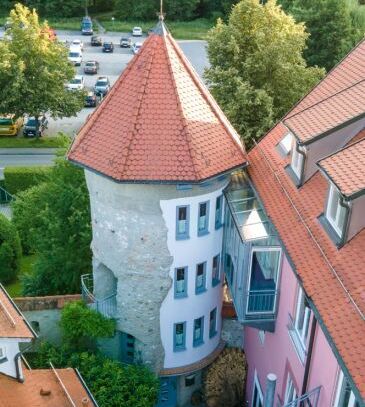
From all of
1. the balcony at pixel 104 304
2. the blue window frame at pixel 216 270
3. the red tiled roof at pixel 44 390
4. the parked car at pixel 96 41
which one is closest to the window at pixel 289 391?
the blue window frame at pixel 216 270

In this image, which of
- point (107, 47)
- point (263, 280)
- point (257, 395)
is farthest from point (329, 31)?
point (257, 395)

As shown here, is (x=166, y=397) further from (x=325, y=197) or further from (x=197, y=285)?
(x=325, y=197)

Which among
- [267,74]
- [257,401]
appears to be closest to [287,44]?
[267,74]

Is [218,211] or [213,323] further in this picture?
[213,323]

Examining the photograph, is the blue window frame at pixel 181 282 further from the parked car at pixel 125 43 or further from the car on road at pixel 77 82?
the parked car at pixel 125 43

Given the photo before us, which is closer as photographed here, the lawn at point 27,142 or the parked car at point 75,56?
the lawn at point 27,142

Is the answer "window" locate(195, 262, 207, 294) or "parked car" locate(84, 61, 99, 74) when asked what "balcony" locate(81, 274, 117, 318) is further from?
"parked car" locate(84, 61, 99, 74)

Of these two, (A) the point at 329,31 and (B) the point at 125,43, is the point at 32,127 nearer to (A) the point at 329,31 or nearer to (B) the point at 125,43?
(A) the point at 329,31
